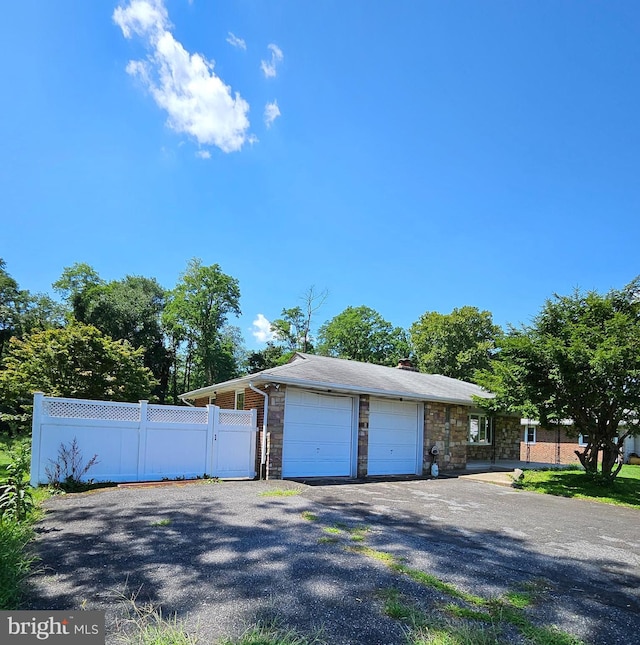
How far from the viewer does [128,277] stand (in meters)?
35.3

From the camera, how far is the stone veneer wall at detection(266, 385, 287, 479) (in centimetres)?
1073

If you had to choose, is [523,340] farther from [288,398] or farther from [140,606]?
[140,606]

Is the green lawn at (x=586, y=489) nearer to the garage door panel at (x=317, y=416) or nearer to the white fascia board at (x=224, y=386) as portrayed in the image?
the garage door panel at (x=317, y=416)

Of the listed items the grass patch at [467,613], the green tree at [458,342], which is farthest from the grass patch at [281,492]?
the green tree at [458,342]

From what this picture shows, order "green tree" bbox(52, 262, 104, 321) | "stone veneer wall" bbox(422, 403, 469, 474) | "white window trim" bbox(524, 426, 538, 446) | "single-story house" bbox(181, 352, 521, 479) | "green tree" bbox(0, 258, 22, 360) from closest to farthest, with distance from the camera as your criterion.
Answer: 1. "single-story house" bbox(181, 352, 521, 479)
2. "stone veneer wall" bbox(422, 403, 469, 474)
3. "white window trim" bbox(524, 426, 538, 446)
4. "green tree" bbox(0, 258, 22, 360)
5. "green tree" bbox(52, 262, 104, 321)

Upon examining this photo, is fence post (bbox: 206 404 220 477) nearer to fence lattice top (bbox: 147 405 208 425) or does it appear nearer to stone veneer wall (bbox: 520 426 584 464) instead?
fence lattice top (bbox: 147 405 208 425)

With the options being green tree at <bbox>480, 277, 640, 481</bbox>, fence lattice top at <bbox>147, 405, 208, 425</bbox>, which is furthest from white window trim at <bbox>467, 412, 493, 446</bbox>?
fence lattice top at <bbox>147, 405, 208, 425</bbox>

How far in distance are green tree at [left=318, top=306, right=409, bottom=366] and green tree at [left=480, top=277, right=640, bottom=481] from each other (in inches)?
1103

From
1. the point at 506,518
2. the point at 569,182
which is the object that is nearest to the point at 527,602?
the point at 506,518

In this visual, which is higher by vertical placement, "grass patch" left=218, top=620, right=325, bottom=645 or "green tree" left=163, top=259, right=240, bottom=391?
"green tree" left=163, top=259, right=240, bottom=391

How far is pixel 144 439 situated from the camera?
31.3 feet

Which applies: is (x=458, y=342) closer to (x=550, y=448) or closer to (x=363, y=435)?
(x=550, y=448)

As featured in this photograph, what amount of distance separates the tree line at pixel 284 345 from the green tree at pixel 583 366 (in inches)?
1.1

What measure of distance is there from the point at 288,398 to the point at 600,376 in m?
7.66
